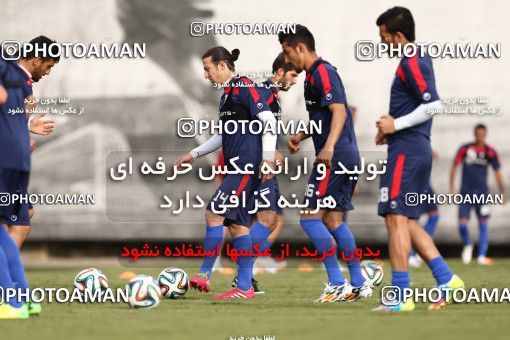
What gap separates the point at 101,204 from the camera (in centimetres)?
2008

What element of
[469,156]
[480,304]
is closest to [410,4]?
[469,156]

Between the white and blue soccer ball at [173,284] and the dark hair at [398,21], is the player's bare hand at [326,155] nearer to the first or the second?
the dark hair at [398,21]

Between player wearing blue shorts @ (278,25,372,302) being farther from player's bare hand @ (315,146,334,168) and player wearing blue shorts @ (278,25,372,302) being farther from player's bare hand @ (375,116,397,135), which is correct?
player's bare hand @ (375,116,397,135)

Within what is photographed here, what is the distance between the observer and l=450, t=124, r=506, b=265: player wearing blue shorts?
61.6 feet

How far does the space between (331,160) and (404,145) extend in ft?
3.55

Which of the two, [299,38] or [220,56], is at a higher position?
[299,38]

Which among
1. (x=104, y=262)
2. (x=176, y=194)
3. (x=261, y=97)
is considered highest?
(x=261, y=97)

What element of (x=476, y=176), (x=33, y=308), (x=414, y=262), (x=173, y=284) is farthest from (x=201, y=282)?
(x=476, y=176)

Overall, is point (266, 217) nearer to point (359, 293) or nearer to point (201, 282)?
point (201, 282)

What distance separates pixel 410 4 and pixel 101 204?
667 cm

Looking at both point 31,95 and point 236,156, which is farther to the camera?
point 236,156

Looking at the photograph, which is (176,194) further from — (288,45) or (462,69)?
(288,45)

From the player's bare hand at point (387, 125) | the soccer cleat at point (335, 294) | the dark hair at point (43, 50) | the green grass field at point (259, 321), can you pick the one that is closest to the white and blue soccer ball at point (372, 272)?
the green grass field at point (259, 321)

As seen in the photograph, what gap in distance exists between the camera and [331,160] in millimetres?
9203
